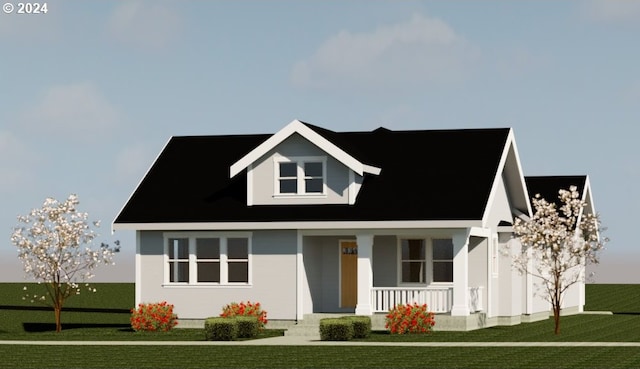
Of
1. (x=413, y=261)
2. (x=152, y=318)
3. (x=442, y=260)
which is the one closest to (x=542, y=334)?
(x=442, y=260)

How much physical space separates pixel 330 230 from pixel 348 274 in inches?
95.6

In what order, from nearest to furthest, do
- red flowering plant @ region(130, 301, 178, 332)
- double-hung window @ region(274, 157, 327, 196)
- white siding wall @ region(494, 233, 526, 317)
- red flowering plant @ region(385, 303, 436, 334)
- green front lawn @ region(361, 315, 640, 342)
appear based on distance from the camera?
green front lawn @ region(361, 315, 640, 342) < red flowering plant @ region(385, 303, 436, 334) < red flowering plant @ region(130, 301, 178, 332) < double-hung window @ region(274, 157, 327, 196) < white siding wall @ region(494, 233, 526, 317)

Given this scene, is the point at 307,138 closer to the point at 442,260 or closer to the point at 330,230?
the point at 330,230

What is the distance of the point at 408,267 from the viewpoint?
A: 145ft

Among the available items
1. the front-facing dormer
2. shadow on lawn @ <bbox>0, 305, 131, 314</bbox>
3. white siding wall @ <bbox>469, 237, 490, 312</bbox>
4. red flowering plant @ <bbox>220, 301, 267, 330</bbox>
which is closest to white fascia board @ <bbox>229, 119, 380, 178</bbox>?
the front-facing dormer

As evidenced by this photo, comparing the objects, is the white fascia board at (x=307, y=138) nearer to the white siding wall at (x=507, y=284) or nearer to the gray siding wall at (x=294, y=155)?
the gray siding wall at (x=294, y=155)

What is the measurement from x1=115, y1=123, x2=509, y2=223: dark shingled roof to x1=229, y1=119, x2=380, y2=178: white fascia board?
0.77m

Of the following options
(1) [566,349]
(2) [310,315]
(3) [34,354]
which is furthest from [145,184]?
(1) [566,349]

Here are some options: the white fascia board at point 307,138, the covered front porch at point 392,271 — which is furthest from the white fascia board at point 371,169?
the covered front porch at point 392,271

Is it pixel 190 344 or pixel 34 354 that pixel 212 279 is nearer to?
pixel 190 344

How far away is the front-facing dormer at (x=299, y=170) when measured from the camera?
43375 millimetres

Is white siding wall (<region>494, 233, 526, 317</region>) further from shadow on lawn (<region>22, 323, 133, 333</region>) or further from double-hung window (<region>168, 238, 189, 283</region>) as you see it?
shadow on lawn (<region>22, 323, 133, 333</region>)

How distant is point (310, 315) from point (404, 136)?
25.3ft

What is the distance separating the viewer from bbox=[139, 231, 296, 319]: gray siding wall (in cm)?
4353
